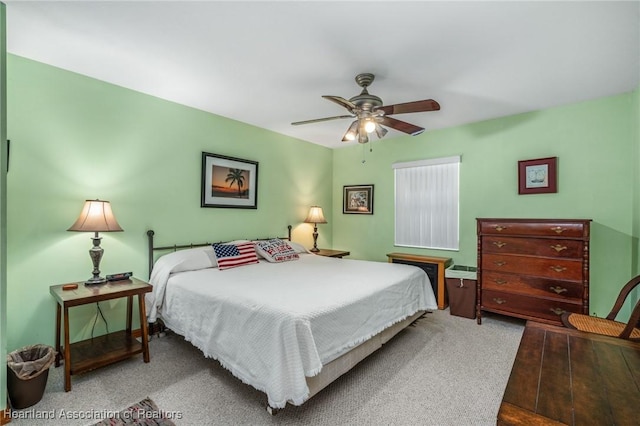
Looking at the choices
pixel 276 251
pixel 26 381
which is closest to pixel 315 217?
pixel 276 251

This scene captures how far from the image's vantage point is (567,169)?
335cm

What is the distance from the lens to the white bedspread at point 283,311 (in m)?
1.72

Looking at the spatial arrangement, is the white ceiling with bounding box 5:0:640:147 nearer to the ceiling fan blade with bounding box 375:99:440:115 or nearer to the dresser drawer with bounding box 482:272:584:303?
the ceiling fan blade with bounding box 375:99:440:115

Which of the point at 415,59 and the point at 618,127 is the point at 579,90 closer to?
the point at 618,127

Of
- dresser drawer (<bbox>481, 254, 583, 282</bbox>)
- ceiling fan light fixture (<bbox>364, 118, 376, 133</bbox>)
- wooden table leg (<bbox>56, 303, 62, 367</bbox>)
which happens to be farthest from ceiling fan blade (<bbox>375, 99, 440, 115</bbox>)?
wooden table leg (<bbox>56, 303, 62, 367</bbox>)

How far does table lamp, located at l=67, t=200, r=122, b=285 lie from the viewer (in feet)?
8.04

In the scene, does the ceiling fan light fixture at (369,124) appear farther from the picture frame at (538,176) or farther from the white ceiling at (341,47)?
the picture frame at (538,176)

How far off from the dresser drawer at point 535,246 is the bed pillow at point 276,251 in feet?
7.67

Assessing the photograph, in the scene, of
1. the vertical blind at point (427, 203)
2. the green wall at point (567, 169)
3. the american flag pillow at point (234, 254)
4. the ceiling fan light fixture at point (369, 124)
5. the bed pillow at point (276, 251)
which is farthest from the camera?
the vertical blind at point (427, 203)

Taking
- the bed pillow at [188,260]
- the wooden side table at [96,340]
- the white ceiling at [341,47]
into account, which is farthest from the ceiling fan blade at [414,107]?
the wooden side table at [96,340]

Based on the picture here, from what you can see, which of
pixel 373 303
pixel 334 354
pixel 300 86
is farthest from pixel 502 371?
pixel 300 86

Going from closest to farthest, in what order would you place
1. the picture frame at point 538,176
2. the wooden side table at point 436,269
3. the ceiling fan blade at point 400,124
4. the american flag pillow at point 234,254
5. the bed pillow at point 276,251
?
the ceiling fan blade at point 400,124
the american flag pillow at point 234,254
the picture frame at point 538,176
the bed pillow at point 276,251
the wooden side table at point 436,269

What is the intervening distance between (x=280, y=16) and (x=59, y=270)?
2797 mm

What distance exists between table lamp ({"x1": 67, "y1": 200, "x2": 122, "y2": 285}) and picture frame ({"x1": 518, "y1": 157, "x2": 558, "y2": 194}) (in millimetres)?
4438
